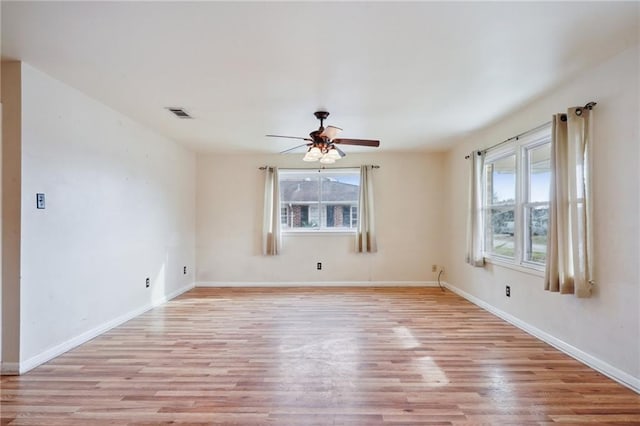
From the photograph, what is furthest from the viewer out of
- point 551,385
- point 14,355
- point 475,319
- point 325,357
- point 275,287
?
point 275,287

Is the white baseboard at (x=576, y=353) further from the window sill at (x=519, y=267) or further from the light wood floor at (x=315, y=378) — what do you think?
the window sill at (x=519, y=267)

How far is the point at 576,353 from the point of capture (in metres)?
2.76

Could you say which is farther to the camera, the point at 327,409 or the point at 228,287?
the point at 228,287

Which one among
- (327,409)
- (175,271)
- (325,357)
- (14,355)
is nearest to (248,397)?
(327,409)

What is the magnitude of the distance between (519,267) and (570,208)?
3.67 ft

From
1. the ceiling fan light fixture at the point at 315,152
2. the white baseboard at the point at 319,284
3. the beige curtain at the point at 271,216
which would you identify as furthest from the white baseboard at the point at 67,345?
the ceiling fan light fixture at the point at 315,152

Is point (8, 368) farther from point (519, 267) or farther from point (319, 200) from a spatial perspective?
point (519, 267)

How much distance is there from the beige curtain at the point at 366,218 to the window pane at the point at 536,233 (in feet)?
8.21

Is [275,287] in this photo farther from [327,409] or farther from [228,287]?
[327,409]

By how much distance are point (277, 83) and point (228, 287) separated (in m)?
4.08

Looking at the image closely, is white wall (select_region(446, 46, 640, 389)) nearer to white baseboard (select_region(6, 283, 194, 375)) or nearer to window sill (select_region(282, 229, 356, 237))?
window sill (select_region(282, 229, 356, 237))

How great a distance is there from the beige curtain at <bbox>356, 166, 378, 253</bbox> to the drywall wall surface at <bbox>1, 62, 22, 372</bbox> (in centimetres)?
443

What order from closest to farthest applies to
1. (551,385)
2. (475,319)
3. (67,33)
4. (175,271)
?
(67,33), (551,385), (475,319), (175,271)

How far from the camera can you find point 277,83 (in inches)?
110
